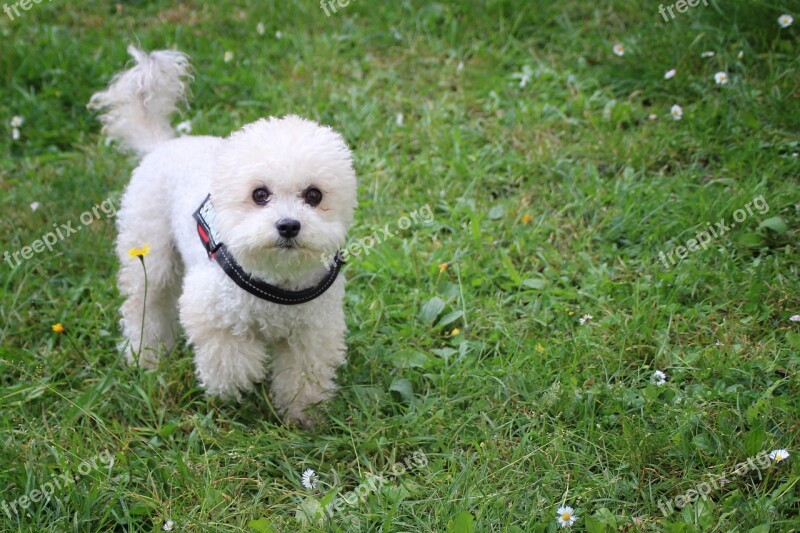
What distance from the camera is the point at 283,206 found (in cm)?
270

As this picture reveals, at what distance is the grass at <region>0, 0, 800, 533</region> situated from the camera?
8.81 feet

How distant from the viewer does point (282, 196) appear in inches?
107

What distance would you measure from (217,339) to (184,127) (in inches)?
90.4

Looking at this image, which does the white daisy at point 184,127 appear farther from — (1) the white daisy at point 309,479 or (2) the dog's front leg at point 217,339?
(1) the white daisy at point 309,479

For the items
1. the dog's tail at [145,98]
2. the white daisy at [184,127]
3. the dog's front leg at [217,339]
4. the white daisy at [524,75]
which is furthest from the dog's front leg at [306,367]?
the white daisy at [524,75]

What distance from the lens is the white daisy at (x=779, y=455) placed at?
8.29ft

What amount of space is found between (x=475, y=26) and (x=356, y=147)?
146cm

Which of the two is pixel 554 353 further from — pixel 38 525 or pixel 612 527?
pixel 38 525
